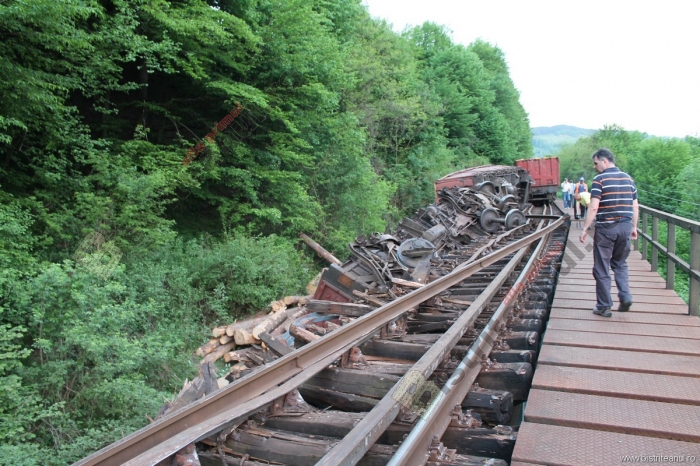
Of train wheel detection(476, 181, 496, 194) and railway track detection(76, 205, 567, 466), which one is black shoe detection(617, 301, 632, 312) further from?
train wheel detection(476, 181, 496, 194)

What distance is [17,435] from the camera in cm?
425

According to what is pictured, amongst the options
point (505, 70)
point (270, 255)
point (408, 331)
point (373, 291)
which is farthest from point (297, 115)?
point (505, 70)

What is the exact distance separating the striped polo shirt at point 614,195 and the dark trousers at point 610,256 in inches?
3.6

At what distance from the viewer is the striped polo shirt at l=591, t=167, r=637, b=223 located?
14.7 ft

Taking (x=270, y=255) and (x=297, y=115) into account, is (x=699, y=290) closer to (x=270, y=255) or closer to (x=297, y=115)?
(x=270, y=255)

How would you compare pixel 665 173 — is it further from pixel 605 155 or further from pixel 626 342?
pixel 626 342

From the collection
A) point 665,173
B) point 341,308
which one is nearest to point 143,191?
point 341,308

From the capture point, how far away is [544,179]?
17.7m

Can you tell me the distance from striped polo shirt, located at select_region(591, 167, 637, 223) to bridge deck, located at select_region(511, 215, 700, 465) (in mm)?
1023

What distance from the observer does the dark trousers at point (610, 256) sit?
4523mm

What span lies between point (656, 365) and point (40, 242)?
7.73 meters

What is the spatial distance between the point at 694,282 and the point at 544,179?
14.1 metres

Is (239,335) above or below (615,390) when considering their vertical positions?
below

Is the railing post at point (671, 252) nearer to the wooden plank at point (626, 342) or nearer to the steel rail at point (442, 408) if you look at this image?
the wooden plank at point (626, 342)
